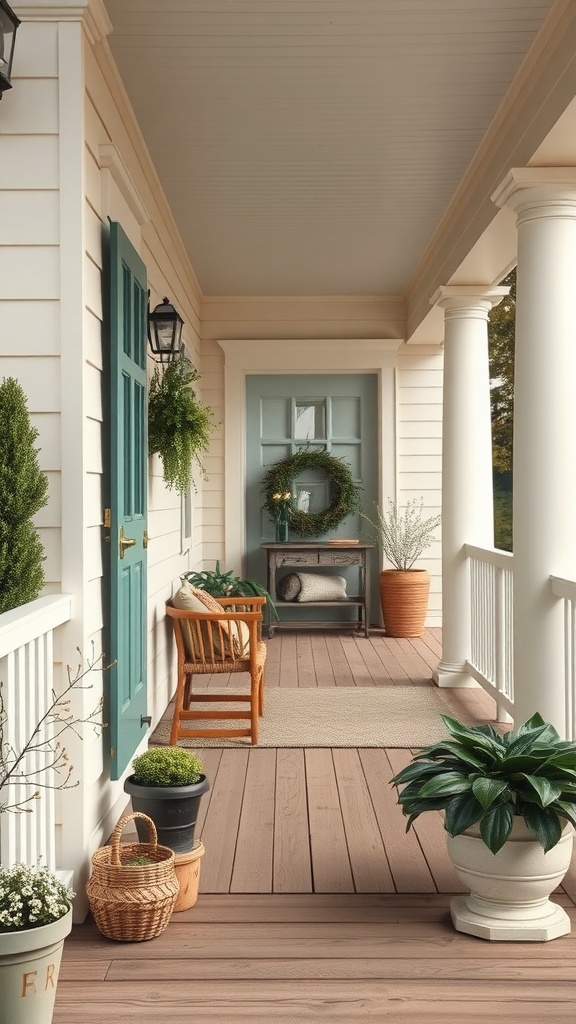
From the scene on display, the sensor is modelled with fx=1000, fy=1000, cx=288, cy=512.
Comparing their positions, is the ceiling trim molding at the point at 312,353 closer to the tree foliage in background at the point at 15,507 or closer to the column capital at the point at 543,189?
the column capital at the point at 543,189

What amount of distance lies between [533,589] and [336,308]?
5129 mm

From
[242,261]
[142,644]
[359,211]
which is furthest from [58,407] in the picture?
[242,261]

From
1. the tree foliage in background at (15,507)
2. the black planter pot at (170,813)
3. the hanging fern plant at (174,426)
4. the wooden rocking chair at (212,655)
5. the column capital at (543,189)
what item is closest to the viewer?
the tree foliage in background at (15,507)

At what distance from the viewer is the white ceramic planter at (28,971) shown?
2035mm

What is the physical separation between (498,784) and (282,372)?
633 cm

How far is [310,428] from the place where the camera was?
344 inches

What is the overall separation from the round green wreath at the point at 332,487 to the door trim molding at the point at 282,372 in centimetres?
29

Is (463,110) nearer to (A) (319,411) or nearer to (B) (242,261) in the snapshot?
(B) (242,261)

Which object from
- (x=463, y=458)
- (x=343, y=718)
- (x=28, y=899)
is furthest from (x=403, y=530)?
(x=28, y=899)

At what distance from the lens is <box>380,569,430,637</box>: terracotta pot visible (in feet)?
26.9

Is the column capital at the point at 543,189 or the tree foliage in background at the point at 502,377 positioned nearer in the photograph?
the column capital at the point at 543,189

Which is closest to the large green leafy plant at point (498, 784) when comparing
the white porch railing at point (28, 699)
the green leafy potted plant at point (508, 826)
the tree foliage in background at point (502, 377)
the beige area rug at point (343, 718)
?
the green leafy potted plant at point (508, 826)

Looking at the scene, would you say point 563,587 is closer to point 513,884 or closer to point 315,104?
point 513,884

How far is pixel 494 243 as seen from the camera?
508cm
